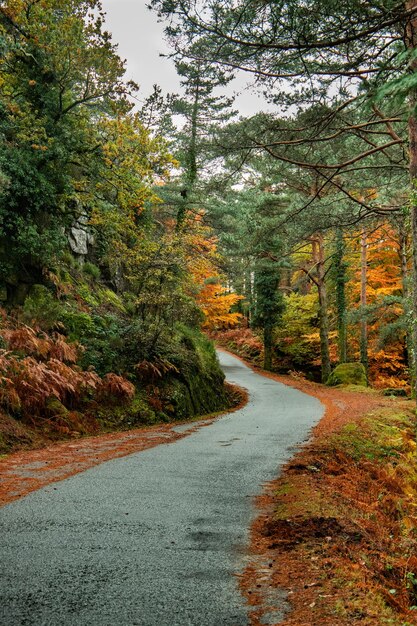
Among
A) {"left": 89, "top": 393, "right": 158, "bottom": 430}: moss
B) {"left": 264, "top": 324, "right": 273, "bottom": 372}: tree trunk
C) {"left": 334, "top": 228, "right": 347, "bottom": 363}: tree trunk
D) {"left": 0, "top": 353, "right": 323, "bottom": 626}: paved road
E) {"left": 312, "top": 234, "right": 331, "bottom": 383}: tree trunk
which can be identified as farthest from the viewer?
{"left": 264, "top": 324, "right": 273, "bottom": 372}: tree trunk

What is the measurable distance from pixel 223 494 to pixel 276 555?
1.59 m

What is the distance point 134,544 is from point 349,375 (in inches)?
788

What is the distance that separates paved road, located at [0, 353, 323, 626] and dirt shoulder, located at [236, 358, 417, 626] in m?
0.20

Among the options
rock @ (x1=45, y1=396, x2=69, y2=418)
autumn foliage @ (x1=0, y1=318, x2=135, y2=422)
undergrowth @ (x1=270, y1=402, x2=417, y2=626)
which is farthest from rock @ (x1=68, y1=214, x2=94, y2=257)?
undergrowth @ (x1=270, y1=402, x2=417, y2=626)

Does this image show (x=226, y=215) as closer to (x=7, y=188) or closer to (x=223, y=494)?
(x=7, y=188)

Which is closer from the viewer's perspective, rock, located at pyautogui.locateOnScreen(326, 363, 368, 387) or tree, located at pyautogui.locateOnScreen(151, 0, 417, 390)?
tree, located at pyautogui.locateOnScreen(151, 0, 417, 390)

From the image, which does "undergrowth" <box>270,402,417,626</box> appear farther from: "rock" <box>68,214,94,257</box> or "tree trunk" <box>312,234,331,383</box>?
"tree trunk" <box>312,234,331,383</box>

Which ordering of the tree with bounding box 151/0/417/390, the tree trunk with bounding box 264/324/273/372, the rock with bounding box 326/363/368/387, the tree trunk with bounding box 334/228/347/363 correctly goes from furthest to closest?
1. the tree trunk with bounding box 264/324/273/372
2. the tree trunk with bounding box 334/228/347/363
3. the rock with bounding box 326/363/368/387
4. the tree with bounding box 151/0/417/390

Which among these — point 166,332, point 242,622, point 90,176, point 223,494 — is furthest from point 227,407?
point 242,622

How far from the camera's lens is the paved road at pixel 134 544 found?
2305mm

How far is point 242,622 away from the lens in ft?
7.27

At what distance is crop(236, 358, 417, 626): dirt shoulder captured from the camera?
2334 mm

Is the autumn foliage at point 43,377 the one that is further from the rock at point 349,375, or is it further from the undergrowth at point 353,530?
the rock at point 349,375

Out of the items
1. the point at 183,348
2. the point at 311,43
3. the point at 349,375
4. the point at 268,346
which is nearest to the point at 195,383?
the point at 183,348
